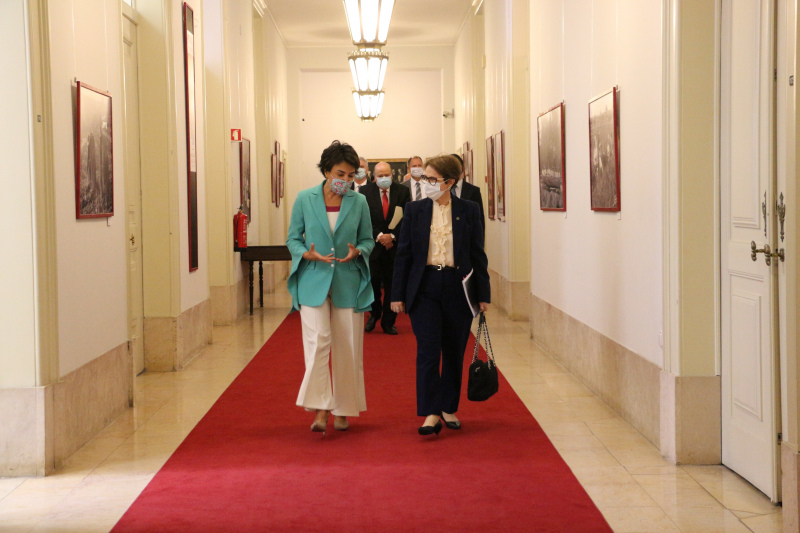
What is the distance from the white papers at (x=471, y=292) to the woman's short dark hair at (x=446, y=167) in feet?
2.11

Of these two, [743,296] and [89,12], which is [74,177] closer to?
[89,12]

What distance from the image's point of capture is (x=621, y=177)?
245 inches

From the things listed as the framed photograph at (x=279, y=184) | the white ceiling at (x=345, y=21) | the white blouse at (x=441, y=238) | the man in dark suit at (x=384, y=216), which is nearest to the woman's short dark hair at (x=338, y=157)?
the white blouse at (x=441, y=238)

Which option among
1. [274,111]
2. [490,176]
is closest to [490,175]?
[490,176]

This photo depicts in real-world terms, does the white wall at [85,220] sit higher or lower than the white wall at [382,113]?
lower

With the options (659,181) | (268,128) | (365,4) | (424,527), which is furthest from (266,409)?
(268,128)

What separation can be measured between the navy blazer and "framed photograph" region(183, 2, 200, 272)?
3.95 meters

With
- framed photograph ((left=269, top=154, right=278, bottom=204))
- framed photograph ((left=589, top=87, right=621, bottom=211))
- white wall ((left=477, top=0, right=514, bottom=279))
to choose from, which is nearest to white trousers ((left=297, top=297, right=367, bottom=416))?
framed photograph ((left=589, top=87, right=621, bottom=211))

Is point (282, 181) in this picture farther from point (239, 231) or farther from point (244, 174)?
point (239, 231)

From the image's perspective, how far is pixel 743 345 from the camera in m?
4.68

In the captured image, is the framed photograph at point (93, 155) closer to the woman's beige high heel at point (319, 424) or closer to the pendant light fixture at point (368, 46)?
the woman's beige high heel at point (319, 424)

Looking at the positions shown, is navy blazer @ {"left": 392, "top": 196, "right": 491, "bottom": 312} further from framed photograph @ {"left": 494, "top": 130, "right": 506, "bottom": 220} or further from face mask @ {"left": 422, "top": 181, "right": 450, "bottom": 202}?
framed photograph @ {"left": 494, "top": 130, "right": 506, "bottom": 220}

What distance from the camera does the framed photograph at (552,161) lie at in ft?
26.6

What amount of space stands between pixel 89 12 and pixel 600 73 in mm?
3752
